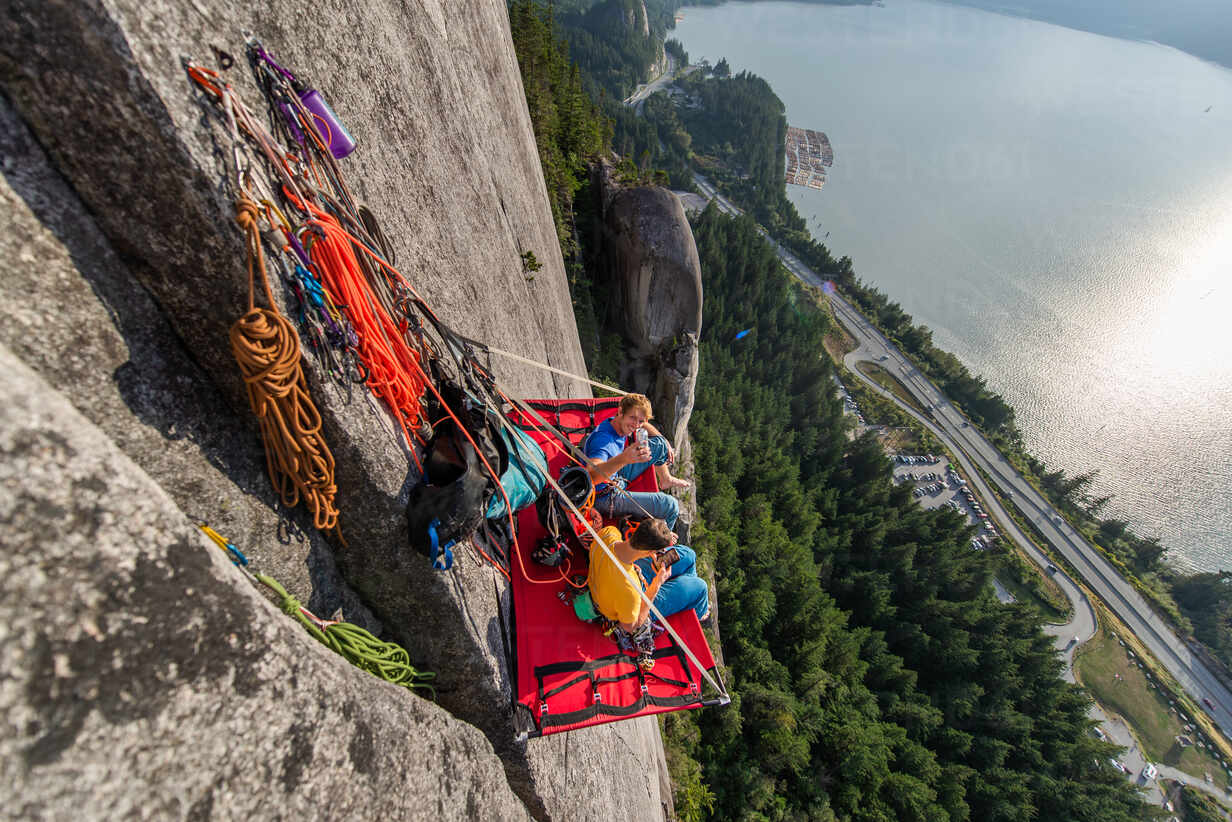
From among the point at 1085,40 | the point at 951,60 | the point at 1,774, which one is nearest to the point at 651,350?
the point at 1,774

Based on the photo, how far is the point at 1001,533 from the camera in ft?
144

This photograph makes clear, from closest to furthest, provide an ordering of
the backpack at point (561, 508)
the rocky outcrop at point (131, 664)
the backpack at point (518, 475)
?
the rocky outcrop at point (131, 664) → the backpack at point (518, 475) → the backpack at point (561, 508)

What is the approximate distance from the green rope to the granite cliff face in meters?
0.15

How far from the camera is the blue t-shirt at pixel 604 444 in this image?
15.9 feet

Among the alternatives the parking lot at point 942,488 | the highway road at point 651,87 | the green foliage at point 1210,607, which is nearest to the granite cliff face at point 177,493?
the parking lot at point 942,488

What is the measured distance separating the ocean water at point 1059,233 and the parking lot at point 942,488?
1425cm

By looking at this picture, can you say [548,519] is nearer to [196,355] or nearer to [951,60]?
[196,355]

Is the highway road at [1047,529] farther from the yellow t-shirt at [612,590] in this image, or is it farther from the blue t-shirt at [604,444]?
the yellow t-shirt at [612,590]

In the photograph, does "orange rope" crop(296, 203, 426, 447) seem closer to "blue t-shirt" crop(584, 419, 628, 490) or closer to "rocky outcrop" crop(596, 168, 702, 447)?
"blue t-shirt" crop(584, 419, 628, 490)

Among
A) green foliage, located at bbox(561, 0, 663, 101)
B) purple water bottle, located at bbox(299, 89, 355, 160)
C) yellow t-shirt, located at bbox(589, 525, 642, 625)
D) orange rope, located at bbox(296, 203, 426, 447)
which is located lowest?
green foliage, located at bbox(561, 0, 663, 101)

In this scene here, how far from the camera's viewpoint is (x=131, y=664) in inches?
56.0

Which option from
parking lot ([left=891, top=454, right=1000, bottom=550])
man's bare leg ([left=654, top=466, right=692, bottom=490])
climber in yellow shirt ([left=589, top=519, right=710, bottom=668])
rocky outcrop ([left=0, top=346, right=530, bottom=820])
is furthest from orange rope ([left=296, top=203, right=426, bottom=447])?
parking lot ([left=891, top=454, right=1000, bottom=550])

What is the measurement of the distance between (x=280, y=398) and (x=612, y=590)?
2.77 metres

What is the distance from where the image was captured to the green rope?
2.54 meters
